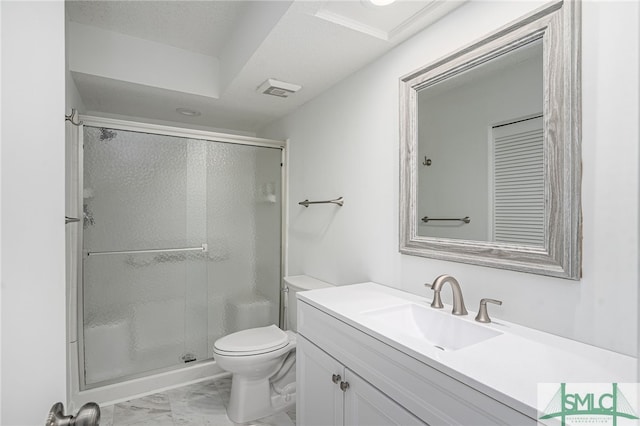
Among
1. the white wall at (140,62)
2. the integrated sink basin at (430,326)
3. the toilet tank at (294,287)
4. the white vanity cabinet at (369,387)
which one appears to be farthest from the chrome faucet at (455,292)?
the white wall at (140,62)

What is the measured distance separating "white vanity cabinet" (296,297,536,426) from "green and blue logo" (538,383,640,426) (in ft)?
0.21

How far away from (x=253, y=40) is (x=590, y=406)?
78.8 inches

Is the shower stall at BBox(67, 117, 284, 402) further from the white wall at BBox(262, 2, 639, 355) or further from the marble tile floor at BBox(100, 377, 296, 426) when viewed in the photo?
the white wall at BBox(262, 2, 639, 355)

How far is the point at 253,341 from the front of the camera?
2.01 metres

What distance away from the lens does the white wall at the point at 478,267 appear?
90cm

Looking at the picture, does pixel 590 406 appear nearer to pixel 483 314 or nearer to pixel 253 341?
pixel 483 314

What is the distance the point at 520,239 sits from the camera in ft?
3.77

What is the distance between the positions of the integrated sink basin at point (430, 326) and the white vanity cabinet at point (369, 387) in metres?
0.12

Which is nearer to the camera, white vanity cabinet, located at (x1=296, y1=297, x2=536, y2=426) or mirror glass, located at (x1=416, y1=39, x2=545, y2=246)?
white vanity cabinet, located at (x1=296, y1=297, x2=536, y2=426)

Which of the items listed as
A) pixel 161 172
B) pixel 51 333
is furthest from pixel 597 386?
pixel 161 172

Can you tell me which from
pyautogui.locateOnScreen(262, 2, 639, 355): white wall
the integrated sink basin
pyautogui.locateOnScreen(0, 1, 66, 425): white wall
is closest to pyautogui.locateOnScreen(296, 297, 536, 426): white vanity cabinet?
the integrated sink basin

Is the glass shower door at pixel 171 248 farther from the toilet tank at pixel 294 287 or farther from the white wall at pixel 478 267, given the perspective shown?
the white wall at pixel 478 267

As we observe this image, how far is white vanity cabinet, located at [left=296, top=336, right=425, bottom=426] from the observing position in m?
1.06

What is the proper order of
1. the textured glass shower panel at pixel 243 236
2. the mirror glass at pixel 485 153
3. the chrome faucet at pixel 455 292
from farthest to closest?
the textured glass shower panel at pixel 243 236 < the chrome faucet at pixel 455 292 < the mirror glass at pixel 485 153
